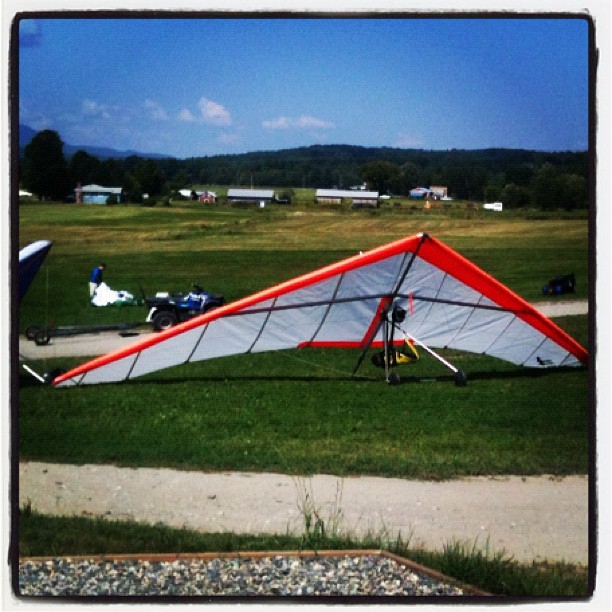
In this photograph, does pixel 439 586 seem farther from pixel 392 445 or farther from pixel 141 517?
pixel 141 517

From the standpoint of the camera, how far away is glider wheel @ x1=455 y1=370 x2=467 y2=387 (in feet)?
19.1

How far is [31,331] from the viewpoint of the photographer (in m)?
5.10

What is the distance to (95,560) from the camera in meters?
4.96

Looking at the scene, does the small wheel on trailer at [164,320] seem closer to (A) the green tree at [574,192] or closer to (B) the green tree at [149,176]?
(B) the green tree at [149,176]

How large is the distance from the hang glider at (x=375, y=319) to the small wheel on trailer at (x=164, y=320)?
0.45 feet

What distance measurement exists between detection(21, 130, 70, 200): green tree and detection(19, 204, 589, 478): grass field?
85 millimetres

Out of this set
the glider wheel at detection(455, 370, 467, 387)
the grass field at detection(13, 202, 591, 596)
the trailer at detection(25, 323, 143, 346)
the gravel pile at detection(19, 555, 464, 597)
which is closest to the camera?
the gravel pile at detection(19, 555, 464, 597)

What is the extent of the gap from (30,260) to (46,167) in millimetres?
417

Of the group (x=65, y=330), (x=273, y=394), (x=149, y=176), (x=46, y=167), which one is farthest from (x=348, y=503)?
(x=46, y=167)

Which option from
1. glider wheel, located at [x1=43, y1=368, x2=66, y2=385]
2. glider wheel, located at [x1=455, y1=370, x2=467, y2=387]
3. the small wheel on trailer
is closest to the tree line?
the small wheel on trailer

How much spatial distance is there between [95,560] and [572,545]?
2106 millimetres

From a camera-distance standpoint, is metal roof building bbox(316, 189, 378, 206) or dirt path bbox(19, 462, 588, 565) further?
metal roof building bbox(316, 189, 378, 206)

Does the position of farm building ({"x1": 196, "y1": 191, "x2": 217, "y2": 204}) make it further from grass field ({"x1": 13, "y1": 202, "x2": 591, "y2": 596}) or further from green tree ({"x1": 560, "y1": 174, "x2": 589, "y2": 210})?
green tree ({"x1": 560, "y1": 174, "x2": 589, "y2": 210})

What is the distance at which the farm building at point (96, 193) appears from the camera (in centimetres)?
515
